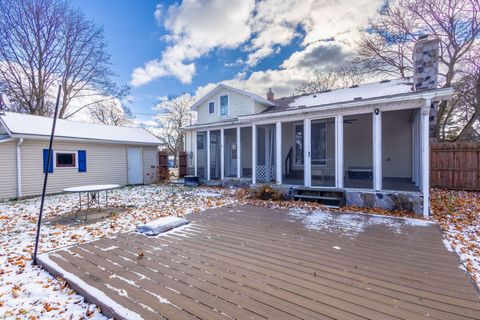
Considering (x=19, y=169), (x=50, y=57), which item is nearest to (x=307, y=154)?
(x=19, y=169)

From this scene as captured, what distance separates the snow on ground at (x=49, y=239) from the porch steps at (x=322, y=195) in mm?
2498

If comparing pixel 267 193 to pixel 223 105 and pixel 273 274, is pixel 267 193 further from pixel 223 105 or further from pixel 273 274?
pixel 223 105

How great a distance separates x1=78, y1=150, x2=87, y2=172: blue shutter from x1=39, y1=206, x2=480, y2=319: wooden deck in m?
8.85

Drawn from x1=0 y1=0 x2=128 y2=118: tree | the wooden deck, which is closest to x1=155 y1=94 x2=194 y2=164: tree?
x1=0 y1=0 x2=128 y2=118: tree

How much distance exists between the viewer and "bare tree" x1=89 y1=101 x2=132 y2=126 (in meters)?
23.6

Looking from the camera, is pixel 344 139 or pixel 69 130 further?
pixel 69 130

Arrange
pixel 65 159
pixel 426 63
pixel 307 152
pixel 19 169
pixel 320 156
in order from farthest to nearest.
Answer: pixel 65 159
pixel 19 169
pixel 320 156
pixel 426 63
pixel 307 152

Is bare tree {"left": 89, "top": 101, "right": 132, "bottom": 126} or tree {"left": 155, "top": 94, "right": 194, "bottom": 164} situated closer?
bare tree {"left": 89, "top": 101, "right": 132, "bottom": 126}

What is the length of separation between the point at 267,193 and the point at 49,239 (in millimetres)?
6117

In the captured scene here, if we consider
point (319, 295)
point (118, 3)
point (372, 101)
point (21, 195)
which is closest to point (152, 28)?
point (118, 3)

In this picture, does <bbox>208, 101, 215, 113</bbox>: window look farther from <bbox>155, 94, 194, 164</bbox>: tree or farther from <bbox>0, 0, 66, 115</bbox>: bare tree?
<bbox>155, 94, 194, 164</bbox>: tree

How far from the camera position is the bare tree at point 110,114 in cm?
2364

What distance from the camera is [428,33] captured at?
12734 millimetres

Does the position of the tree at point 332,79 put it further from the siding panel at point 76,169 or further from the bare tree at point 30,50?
the bare tree at point 30,50
